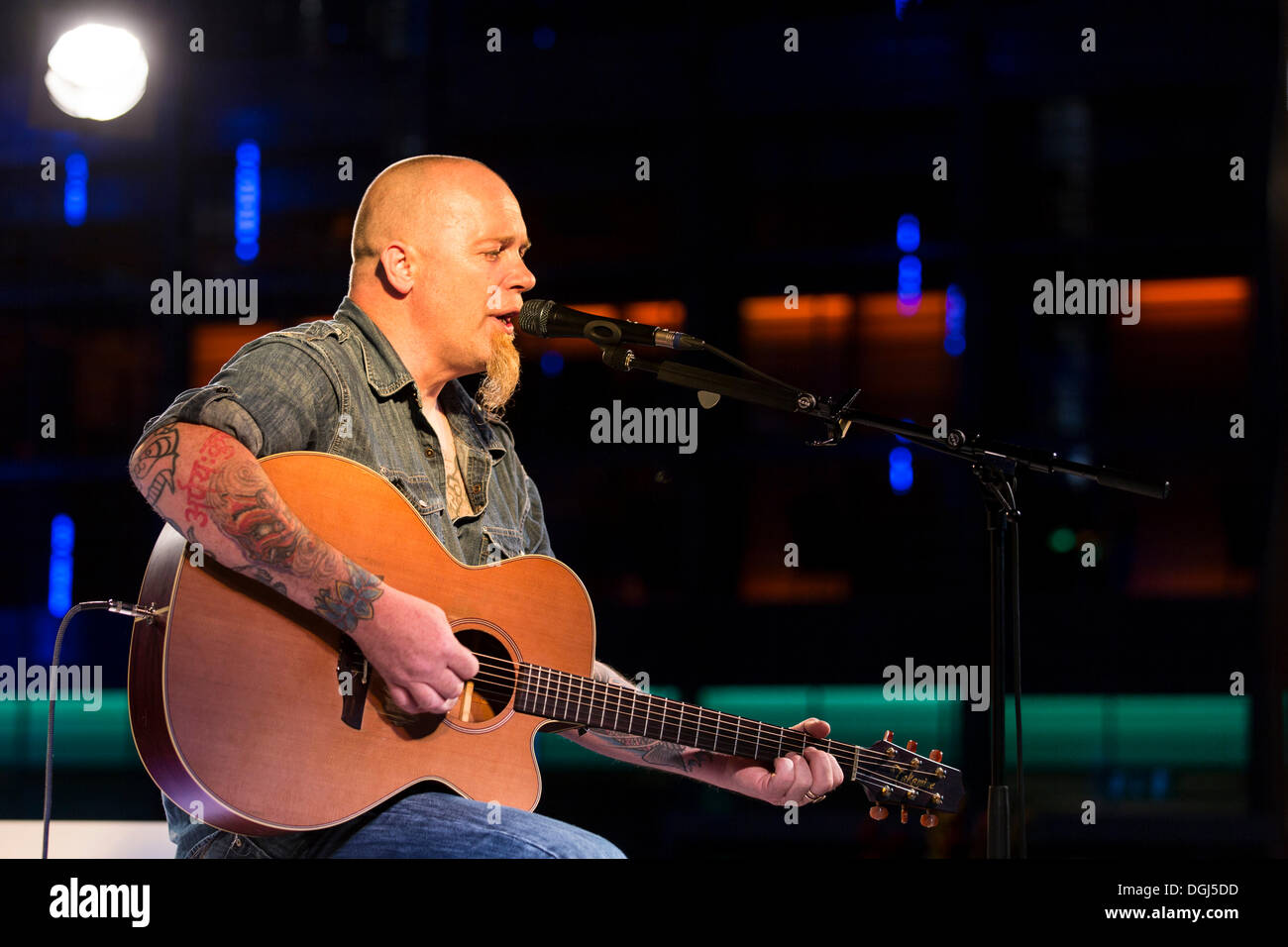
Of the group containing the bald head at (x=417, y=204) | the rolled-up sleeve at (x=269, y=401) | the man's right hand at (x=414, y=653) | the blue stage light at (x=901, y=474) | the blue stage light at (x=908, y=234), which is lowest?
the man's right hand at (x=414, y=653)

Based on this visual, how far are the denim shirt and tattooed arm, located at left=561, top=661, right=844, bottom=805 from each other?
14.7 inches

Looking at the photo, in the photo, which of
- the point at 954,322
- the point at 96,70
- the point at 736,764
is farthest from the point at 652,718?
the point at 954,322

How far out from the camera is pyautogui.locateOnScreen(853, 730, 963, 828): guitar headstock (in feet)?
7.10

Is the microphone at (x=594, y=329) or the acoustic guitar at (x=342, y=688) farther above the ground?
the microphone at (x=594, y=329)

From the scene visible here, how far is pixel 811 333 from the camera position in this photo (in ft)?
14.0

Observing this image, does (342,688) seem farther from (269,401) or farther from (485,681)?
(269,401)

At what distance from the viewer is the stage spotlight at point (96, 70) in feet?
10.2

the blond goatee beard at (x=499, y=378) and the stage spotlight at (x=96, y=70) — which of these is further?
the stage spotlight at (x=96, y=70)

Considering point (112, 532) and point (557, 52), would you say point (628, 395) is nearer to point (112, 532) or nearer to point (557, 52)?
point (557, 52)

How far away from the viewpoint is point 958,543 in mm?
4414

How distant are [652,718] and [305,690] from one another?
64cm

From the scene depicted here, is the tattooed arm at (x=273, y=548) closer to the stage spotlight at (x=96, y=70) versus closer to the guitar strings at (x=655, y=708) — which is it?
the guitar strings at (x=655, y=708)

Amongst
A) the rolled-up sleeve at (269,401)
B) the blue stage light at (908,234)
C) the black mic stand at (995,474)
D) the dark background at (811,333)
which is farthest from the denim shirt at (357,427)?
the blue stage light at (908,234)
